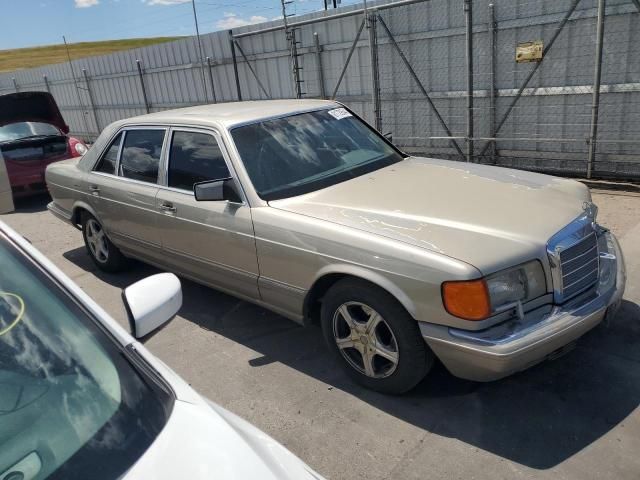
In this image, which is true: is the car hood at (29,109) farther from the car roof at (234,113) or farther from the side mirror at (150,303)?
the side mirror at (150,303)

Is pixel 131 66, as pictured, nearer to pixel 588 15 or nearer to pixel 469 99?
pixel 469 99

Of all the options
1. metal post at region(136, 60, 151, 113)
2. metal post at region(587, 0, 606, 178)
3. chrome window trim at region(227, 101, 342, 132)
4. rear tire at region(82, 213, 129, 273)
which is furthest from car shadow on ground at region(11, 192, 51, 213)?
metal post at region(587, 0, 606, 178)

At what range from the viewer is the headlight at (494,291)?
2623 mm

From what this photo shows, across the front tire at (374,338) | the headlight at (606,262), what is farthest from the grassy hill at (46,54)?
the headlight at (606,262)

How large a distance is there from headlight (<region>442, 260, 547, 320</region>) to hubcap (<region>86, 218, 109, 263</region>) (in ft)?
12.9

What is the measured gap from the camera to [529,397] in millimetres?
3059

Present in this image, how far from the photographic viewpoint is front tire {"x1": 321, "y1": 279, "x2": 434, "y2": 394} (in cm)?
291

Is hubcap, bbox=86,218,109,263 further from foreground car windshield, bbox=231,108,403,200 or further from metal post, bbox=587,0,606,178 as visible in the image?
metal post, bbox=587,0,606,178

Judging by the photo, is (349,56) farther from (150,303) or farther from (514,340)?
(150,303)

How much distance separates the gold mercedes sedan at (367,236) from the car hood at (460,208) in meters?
0.01

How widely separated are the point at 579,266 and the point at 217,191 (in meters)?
2.25

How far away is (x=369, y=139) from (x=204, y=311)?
78.5 inches

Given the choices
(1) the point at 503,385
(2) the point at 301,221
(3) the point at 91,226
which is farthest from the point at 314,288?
(3) the point at 91,226

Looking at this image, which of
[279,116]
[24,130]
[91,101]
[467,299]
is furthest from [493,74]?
[91,101]
